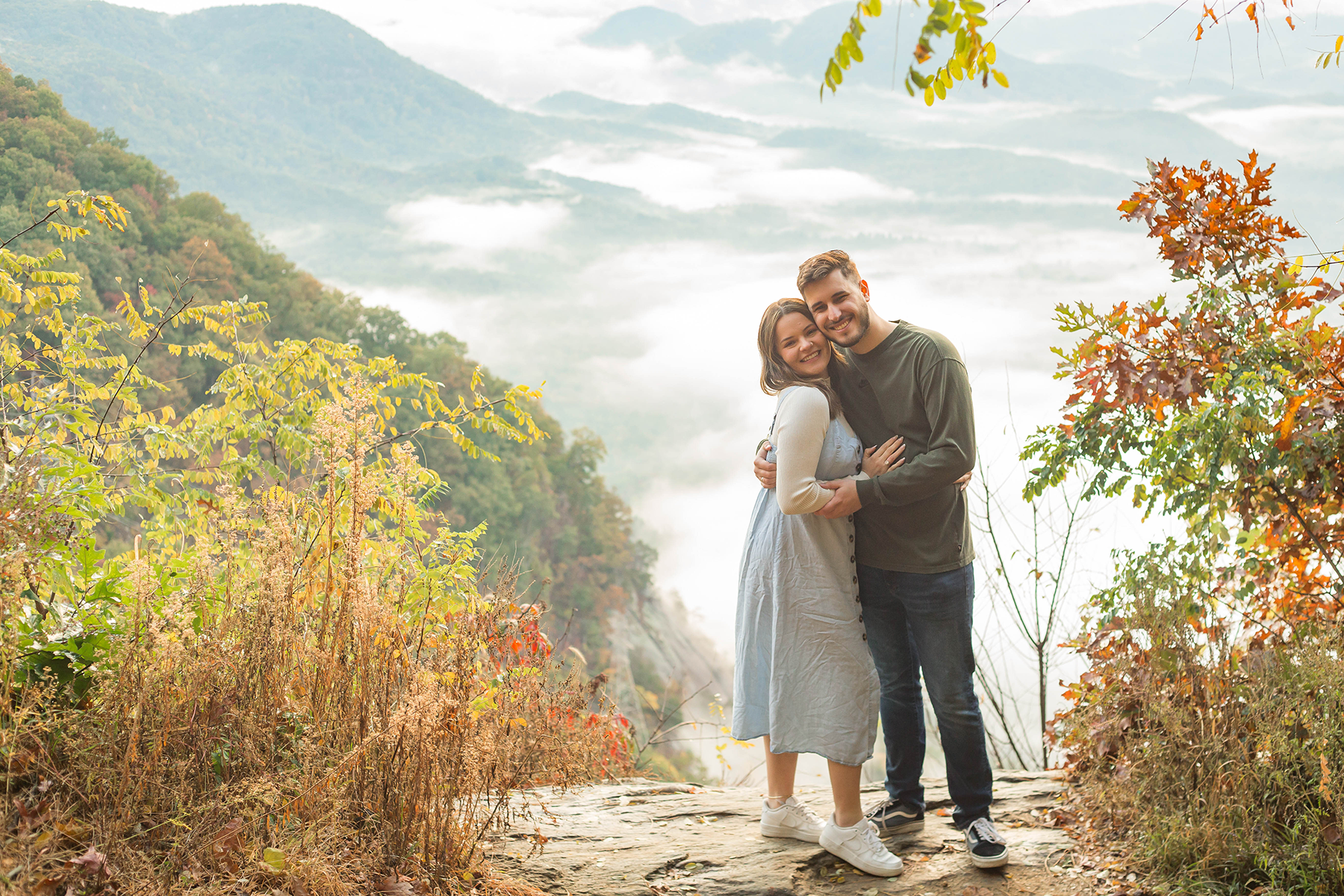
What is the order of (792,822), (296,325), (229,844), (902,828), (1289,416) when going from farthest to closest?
(296,325) < (902,828) < (792,822) < (1289,416) < (229,844)

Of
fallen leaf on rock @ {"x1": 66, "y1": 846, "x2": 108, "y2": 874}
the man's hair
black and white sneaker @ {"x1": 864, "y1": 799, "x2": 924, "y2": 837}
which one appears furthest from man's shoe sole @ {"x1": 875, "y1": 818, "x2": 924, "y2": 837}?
fallen leaf on rock @ {"x1": 66, "y1": 846, "x2": 108, "y2": 874}

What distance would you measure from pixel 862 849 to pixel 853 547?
849mm

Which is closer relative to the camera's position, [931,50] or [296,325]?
[931,50]

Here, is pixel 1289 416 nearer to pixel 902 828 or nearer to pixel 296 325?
pixel 902 828

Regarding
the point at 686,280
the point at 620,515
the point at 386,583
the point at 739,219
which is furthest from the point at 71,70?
the point at 739,219

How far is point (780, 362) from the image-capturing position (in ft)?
8.50

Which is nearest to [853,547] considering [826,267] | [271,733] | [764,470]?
[764,470]

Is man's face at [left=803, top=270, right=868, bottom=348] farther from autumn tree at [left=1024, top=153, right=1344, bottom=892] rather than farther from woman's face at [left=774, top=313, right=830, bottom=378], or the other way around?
autumn tree at [left=1024, top=153, right=1344, bottom=892]

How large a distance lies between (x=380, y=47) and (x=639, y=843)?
201821 millimetres

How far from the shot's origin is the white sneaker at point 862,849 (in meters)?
2.47

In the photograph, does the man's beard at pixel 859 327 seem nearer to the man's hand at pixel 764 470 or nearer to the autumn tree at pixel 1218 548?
the man's hand at pixel 764 470

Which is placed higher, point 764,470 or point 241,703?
point 764,470

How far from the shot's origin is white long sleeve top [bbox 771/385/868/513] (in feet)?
7.84

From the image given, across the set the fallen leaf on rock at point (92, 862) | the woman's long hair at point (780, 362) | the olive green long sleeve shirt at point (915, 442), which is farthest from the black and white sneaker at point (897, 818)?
the fallen leaf on rock at point (92, 862)
